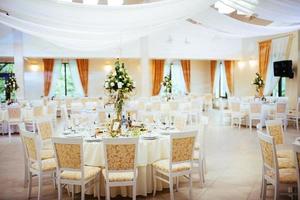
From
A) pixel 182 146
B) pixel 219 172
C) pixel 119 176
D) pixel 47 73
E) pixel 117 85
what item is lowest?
pixel 219 172

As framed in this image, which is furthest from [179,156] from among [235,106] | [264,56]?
[264,56]

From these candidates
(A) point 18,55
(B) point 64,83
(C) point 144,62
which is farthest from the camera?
(B) point 64,83

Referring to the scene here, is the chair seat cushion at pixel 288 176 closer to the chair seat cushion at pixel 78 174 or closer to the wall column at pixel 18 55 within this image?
the chair seat cushion at pixel 78 174

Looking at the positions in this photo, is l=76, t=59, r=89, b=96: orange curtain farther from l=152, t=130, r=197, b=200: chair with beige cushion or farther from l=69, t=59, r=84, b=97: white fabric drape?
l=152, t=130, r=197, b=200: chair with beige cushion

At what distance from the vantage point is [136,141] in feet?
12.2

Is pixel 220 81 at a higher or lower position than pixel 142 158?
higher

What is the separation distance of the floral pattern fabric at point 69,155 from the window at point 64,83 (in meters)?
12.5

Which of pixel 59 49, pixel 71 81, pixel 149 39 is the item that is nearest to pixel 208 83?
pixel 149 39

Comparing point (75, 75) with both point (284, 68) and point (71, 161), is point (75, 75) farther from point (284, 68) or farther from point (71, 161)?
point (71, 161)

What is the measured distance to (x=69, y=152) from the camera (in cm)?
380

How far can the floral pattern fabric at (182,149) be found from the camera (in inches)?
160

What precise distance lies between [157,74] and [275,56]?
6.48 m

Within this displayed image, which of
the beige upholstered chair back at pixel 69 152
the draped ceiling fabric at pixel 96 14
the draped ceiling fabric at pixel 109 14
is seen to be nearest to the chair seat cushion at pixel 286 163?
the draped ceiling fabric at pixel 109 14

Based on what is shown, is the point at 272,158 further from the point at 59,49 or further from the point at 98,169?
the point at 59,49
